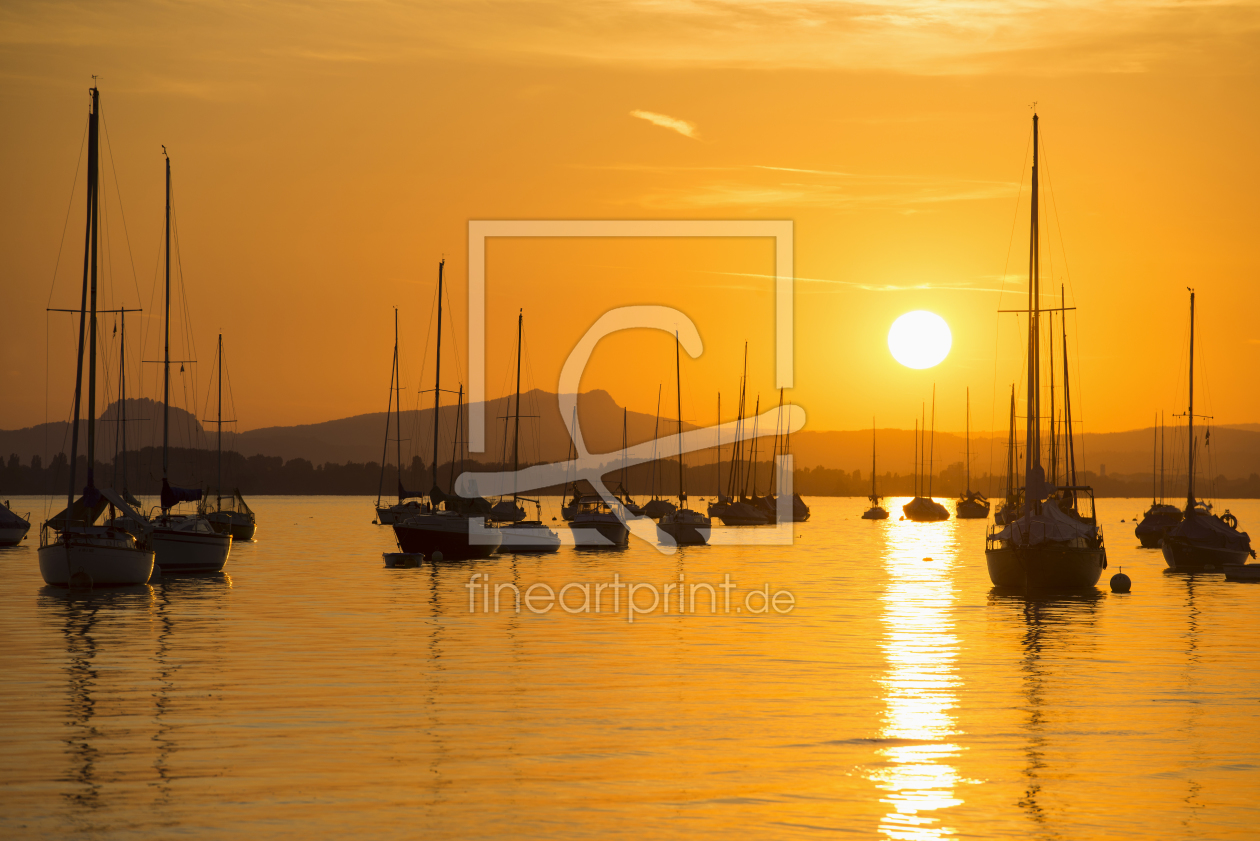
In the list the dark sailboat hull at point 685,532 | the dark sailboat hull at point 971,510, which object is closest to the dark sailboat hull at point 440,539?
the dark sailboat hull at point 685,532

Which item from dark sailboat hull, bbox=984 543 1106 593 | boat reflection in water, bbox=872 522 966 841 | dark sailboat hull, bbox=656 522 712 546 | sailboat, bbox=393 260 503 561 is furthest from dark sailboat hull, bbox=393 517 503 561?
dark sailboat hull, bbox=984 543 1106 593

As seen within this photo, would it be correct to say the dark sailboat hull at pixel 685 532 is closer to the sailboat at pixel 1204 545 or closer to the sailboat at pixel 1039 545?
the sailboat at pixel 1204 545

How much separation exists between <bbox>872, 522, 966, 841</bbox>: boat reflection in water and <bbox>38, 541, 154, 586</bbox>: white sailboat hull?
28.1 meters

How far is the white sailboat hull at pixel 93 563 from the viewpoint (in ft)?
157

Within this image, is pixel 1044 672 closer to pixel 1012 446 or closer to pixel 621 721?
pixel 621 721

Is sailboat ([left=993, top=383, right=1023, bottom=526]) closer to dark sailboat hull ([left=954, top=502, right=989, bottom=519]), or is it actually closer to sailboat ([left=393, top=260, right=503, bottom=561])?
sailboat ([left=393, top=260, right=503, bottom=561])

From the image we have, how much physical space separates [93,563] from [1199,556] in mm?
55163

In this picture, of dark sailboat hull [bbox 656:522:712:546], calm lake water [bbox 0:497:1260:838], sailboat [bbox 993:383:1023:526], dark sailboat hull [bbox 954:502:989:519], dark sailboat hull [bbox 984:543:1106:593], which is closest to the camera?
calm lake water [bbox 0:497:1260:838]

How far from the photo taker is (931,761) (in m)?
19.3

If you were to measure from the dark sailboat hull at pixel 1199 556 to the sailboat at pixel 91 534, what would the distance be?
52473mm

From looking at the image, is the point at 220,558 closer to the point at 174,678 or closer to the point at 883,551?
the point at 174,678

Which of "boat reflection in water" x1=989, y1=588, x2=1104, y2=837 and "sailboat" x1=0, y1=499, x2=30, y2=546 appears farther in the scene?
"sailboat" x1=0, y1=499, x2=30, y2=546

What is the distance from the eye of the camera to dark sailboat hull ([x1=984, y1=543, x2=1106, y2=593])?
49.1 m

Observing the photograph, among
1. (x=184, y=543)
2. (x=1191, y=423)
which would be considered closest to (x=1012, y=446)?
(x=1191, y=423)
